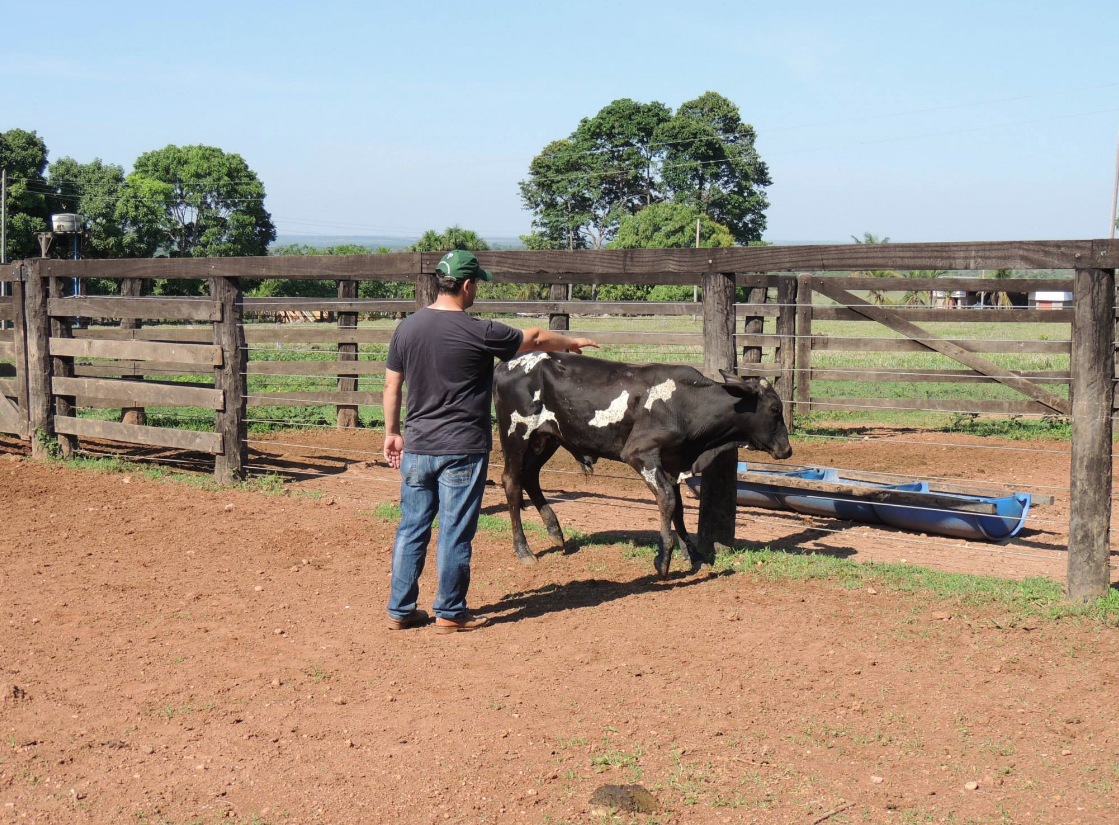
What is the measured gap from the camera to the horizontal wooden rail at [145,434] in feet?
34.6

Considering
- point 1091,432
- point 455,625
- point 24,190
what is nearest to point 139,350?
point 455,625

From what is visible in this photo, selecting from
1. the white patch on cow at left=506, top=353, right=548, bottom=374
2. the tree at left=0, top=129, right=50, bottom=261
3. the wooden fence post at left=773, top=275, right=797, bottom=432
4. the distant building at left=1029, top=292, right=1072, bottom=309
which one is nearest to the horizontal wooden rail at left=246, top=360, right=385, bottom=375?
the wooden fence post at left=773, top=275, right=797, bottom=432

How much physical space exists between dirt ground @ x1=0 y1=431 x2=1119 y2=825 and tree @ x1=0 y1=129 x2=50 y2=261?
1862 inches

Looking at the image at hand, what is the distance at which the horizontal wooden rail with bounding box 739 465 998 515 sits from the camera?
26.7 ft

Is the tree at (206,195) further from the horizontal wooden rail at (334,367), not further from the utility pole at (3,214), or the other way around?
the horizontal wooden rail at (334,367)

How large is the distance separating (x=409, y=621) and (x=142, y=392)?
6.28m

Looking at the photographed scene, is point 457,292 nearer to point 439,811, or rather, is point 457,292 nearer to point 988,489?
point 439,811

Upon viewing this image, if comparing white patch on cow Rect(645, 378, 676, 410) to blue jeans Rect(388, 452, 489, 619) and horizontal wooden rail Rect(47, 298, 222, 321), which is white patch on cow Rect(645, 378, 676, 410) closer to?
blue jeans Rect(388, 452, 489, 619)

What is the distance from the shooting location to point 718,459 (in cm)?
759

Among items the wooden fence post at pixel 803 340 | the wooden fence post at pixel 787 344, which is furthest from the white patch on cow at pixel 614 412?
the wooden fence post at pixel 803 340

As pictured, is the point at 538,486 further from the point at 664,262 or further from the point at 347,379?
the point at 347,379

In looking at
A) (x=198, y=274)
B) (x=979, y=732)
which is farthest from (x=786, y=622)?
(x=198, y=274)

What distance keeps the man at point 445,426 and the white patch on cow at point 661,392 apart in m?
1.56

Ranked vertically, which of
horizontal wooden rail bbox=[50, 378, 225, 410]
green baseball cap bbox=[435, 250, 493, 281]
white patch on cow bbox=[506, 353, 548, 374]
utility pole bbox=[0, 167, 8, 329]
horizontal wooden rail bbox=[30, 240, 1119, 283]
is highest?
utility pole bbox=[0, 167, 8, 329]
